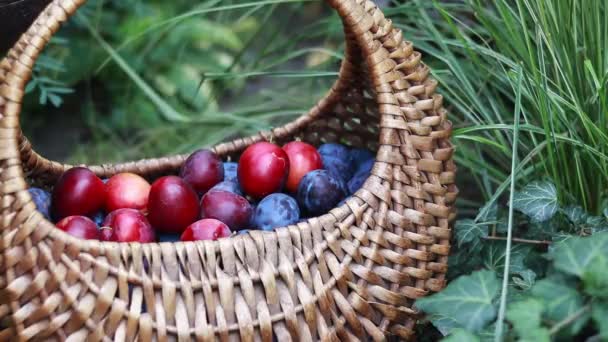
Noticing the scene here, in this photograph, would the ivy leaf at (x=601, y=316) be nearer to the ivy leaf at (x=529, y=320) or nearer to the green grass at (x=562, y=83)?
the ivy leaf at (x=529, y=320)

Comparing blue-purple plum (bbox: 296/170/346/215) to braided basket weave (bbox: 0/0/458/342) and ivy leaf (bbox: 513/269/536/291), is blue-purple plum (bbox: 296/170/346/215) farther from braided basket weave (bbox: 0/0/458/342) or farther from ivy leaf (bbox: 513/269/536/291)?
ivy leaf (bbox: 513/269/536/291)

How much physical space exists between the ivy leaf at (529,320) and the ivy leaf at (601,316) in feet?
0.19

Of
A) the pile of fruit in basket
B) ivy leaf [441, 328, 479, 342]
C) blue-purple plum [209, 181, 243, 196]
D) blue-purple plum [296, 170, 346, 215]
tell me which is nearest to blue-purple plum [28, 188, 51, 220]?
the pile of fruit in basket

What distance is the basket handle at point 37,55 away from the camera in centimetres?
90

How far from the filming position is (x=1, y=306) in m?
0.86

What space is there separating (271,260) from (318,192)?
224 millimetres

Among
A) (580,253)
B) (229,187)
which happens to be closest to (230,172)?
(229,187)

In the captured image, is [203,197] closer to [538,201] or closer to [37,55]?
[37,55]

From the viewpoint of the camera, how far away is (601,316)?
78cm

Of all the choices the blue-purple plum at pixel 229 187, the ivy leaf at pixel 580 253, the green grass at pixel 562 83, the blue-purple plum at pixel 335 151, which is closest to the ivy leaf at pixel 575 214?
the green grass at pixel 562 83

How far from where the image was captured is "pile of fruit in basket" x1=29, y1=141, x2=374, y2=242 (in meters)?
1.07

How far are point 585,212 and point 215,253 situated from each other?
65 centimetres

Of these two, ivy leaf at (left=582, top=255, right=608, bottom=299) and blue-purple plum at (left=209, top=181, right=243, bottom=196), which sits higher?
ivy leaf at (left=582, top=255, right=608, bottom=299)

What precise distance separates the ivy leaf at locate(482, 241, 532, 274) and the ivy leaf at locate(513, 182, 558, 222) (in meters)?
0.07
